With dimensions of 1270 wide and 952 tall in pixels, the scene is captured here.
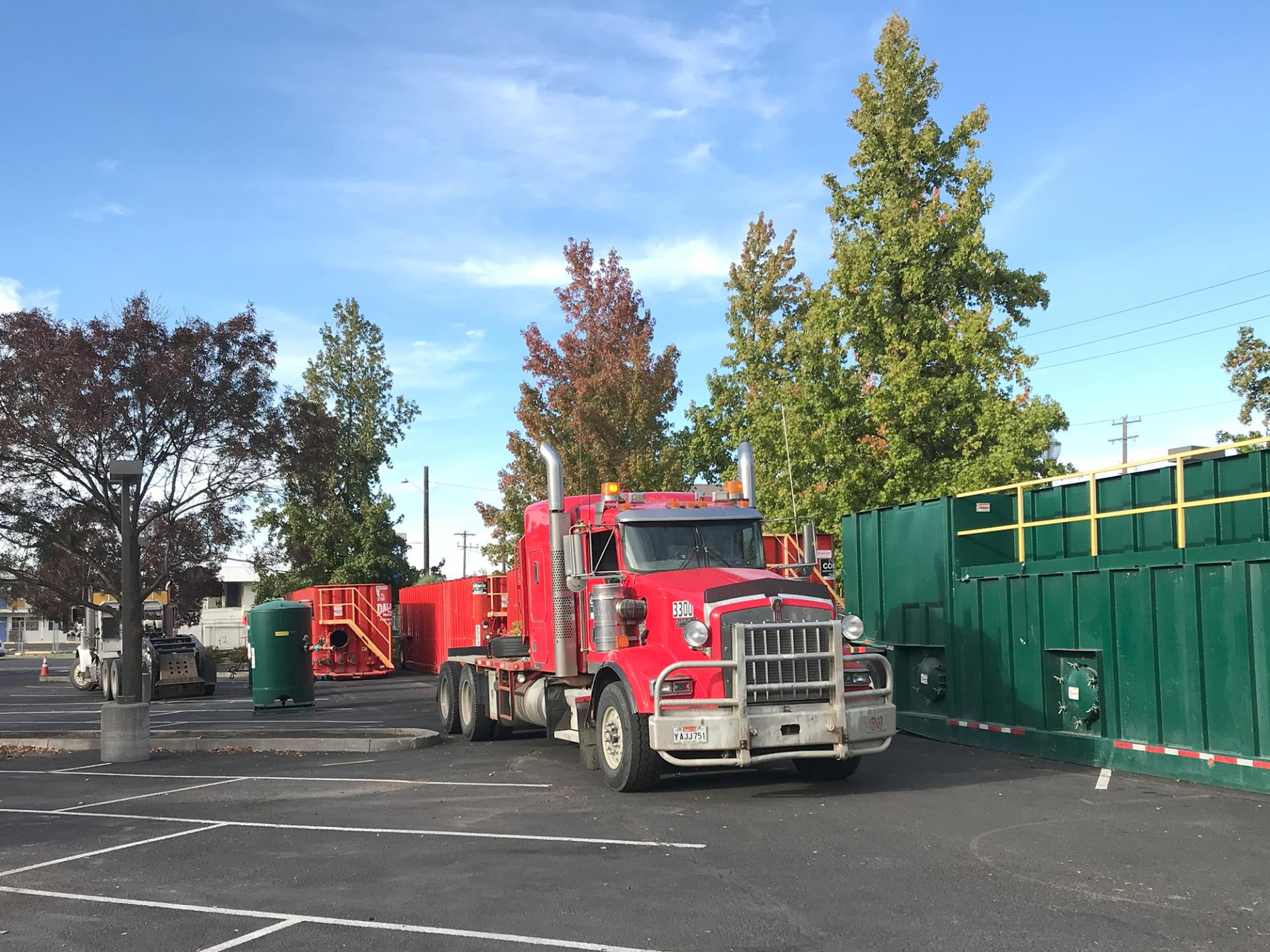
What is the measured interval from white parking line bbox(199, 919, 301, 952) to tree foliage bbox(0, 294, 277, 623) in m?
12.4

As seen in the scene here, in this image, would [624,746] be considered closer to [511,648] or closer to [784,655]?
[784,655]

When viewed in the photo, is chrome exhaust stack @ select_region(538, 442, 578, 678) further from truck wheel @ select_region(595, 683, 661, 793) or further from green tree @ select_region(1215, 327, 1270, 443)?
green tree @ select_region(1215, 327, 1270, 443)

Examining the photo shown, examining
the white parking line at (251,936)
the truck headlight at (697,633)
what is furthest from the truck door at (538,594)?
the white parking line at (251,936)

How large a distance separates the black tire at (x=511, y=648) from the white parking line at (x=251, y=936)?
7.74 meters

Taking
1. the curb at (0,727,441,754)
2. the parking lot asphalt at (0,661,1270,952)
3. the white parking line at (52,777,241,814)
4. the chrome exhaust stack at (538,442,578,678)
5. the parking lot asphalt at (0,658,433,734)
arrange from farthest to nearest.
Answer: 1. the parking lot asphalt at (0,658,433,734)
2. the curb at (0,727,441,754)
3. the chrome exhaust stack at (538,442,578,678)
4. the white parking line at (52,777,241,814)
5. the parking lot asphalt at (0,661,1270,952)

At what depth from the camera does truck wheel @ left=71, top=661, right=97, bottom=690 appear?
1289 inches

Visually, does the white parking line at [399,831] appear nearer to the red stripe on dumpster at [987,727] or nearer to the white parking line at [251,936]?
the white parking line at [251,936]

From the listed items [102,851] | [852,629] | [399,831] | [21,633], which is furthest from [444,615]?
[21,633]

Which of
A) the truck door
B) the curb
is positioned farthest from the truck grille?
the curb

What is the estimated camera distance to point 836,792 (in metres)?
10.9

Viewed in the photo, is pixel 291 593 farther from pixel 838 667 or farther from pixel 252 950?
pixel 252 950

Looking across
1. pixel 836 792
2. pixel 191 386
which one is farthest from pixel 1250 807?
pixel 191 386

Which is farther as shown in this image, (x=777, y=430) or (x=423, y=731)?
(x=777, y=430)

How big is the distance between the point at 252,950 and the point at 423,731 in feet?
34.0
